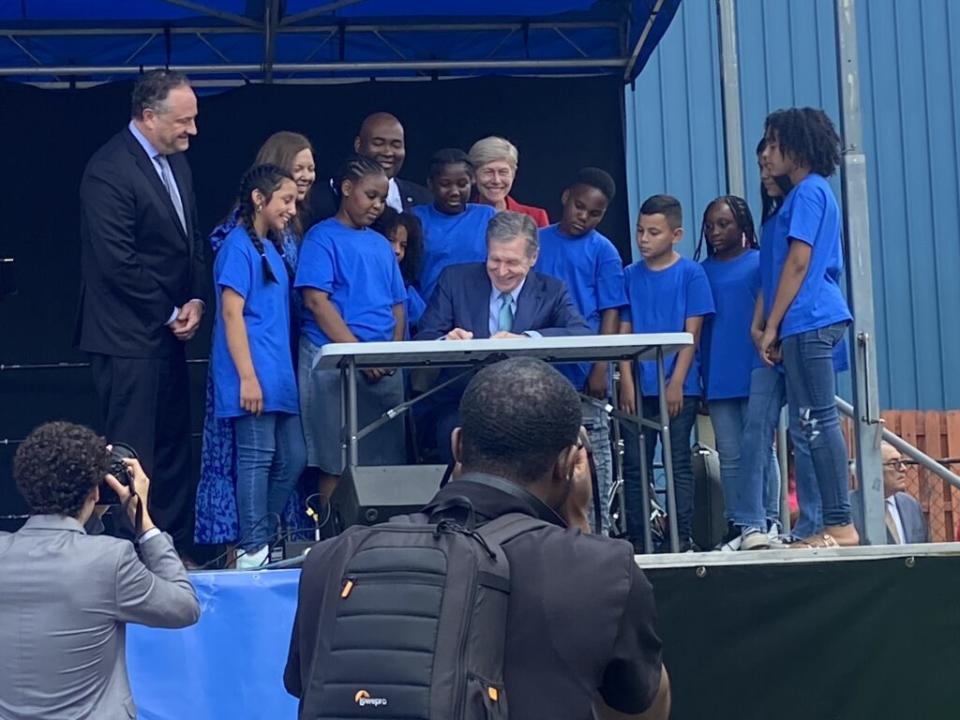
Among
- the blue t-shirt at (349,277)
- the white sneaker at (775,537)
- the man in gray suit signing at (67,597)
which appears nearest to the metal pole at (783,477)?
the white sneaker at (775,537)

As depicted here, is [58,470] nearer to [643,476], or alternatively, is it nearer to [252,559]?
[252,559]

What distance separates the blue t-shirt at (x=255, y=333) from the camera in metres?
5.80

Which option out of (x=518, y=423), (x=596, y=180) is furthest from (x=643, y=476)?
(x=518, y=423)

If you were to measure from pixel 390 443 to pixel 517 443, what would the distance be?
3.52m

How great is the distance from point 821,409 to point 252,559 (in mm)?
2071

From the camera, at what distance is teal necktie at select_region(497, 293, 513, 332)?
600 cm

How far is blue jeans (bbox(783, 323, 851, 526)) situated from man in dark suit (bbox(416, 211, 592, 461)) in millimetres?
851

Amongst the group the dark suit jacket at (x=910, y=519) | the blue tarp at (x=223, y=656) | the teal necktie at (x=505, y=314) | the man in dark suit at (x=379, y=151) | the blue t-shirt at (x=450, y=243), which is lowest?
the blue tarp at (x=223, y=656)

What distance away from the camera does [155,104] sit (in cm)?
595

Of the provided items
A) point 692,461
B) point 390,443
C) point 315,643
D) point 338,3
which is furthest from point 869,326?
point 338,3

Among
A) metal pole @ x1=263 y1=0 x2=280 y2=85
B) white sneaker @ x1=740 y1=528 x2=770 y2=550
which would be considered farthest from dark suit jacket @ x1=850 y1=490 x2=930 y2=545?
metal pole @ x1=263 y1=0 x2=280 y2=85

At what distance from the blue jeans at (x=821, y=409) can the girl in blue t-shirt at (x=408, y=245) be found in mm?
1609

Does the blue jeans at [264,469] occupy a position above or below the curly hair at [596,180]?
below

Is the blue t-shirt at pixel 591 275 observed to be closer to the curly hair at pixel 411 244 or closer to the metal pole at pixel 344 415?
the curly hair at pixel 411 244
